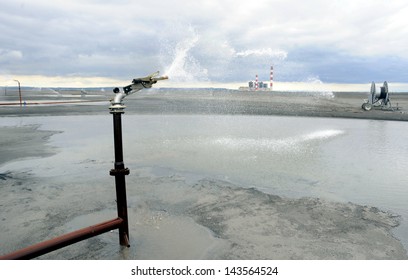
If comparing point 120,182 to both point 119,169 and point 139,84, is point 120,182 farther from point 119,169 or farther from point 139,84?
point 139,84

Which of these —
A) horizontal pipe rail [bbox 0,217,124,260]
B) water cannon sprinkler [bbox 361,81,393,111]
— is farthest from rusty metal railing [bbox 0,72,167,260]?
water cannon sprinkler [bbox 361,81,393,111]

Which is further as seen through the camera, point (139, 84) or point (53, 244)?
point (139, 84)

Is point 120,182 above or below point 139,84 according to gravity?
below

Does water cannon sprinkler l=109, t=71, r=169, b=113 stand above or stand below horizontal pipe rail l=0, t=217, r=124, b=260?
above

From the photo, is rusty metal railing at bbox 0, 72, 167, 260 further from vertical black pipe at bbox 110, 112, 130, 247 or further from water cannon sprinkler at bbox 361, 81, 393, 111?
water cannon sprinkler at bbox 361, 81, 393, 111

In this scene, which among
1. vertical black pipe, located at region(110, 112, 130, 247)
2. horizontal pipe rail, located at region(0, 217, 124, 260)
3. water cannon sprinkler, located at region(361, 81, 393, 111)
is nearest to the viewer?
horizontal pipe rail, located at region(0, 217, 124, 260)

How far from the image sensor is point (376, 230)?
5.52m

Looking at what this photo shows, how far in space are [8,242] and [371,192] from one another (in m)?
8.07

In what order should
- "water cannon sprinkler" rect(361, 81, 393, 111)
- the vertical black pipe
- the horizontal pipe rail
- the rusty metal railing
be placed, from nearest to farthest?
the horizontal pipe rail < the rusty metal railing < the vertical black pipe < "water cannon sprinkler" rect(361, 81, 393, 111)

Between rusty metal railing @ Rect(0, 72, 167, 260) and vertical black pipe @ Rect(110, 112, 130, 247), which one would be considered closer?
rusty metal railing @ Rect(0, 72, 167, 260)

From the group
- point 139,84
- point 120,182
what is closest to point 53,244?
point 120,182

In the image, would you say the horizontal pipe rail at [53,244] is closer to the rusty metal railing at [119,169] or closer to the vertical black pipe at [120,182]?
the rusty metal railing at [119,169]

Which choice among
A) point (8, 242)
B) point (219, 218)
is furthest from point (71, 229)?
point (219, 218)
